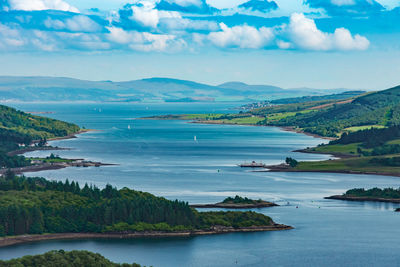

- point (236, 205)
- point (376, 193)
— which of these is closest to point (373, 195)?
point (376, 193)

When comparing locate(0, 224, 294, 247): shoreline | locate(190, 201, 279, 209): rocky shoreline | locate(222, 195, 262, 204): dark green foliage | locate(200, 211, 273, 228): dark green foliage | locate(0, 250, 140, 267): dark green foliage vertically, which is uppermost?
locate(222, 195, 262, 204): dark green foliage

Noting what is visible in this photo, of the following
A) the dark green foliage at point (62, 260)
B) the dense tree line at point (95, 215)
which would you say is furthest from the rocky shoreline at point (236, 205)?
the dark green foliage at point (62, 260)

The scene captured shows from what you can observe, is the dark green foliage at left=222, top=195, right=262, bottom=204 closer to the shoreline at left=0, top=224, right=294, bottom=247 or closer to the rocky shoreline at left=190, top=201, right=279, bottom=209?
the rocky shoreline at left=190, top=201, right=279, bottom=209

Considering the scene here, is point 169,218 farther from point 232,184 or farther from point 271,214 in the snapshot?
point 232,184

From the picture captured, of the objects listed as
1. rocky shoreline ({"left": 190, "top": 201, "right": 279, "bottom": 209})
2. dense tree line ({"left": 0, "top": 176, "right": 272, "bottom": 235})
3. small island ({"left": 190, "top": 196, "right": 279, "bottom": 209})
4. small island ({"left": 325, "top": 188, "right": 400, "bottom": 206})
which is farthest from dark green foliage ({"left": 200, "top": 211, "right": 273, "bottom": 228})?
small island ({"left": 325, "top": 188, "right": 400, "bottom": 206})

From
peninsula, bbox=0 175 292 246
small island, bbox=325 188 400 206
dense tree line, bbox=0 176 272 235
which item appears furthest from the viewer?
small island, bbox=325 188 400 206
